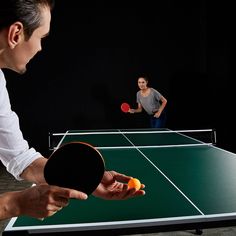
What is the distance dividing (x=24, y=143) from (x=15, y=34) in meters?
0.58

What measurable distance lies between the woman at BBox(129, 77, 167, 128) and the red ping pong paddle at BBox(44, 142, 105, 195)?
4.64 metres

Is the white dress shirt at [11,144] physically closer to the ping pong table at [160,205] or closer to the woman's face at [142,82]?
the ping pong table at [160,205]

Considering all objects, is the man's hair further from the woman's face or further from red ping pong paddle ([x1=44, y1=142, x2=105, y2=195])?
the woman's face

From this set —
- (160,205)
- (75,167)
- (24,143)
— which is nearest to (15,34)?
(75,167)

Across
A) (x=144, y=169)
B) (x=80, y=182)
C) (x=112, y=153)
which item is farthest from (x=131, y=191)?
(x=112, y=153)

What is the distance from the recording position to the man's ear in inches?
40.1

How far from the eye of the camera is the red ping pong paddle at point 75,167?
3.35 feet

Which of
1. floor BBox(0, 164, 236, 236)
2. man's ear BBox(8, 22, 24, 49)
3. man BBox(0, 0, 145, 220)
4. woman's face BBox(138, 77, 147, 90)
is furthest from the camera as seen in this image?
woman's face BBox(138, 77, 147, 90)

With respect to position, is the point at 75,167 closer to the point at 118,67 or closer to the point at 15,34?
the point at 15,34

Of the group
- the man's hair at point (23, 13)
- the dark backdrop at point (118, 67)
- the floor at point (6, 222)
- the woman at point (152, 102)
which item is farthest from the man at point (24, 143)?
the dark backdrop at point (118, 67)

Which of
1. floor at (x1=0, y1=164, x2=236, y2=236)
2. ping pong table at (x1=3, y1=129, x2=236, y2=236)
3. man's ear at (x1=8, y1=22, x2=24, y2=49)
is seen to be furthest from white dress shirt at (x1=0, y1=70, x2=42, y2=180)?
floor at (x1=0, y1=164, x2=236, y2=236)

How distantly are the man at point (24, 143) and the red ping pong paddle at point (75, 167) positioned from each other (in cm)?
7

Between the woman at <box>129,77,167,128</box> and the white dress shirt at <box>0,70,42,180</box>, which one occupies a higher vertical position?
the white dress shirt at <box>0,70,42,180</box>

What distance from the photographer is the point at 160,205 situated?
1518mm
